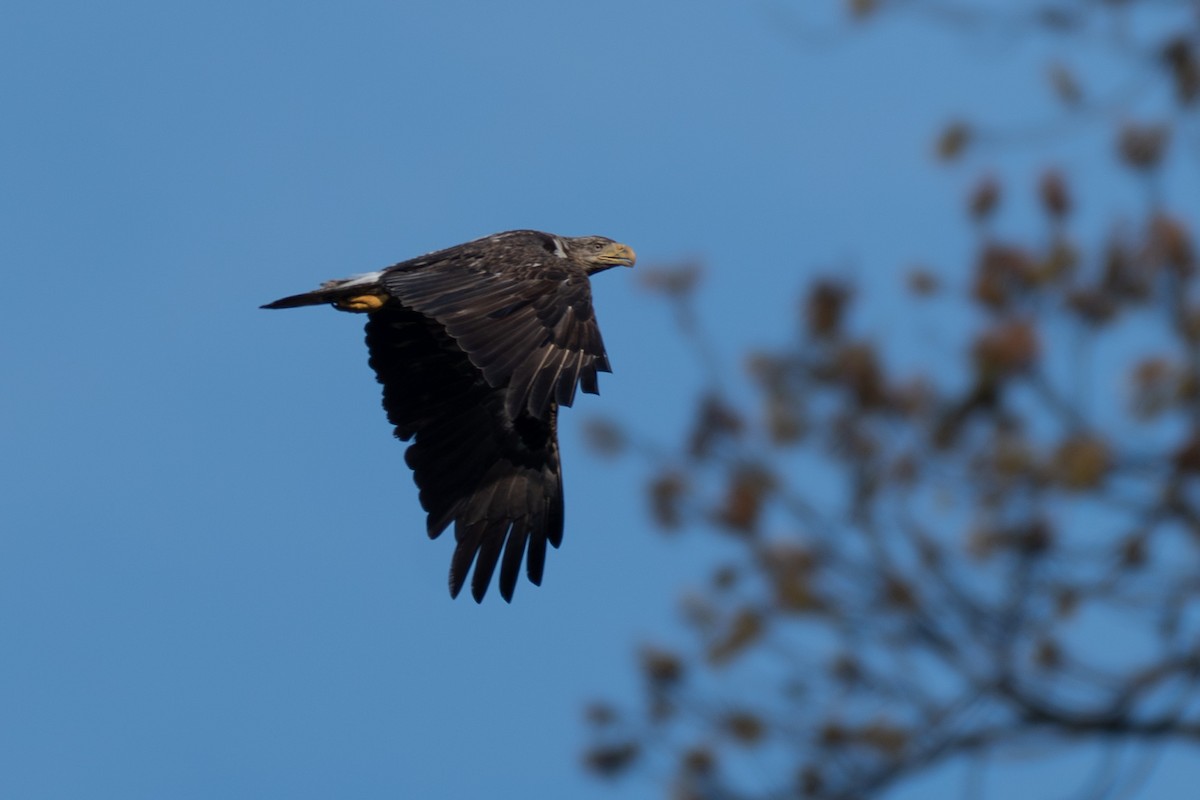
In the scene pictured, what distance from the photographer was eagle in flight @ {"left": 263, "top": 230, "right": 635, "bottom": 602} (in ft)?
28.3

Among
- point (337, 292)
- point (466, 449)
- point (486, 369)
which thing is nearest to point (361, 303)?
point (337, 292)

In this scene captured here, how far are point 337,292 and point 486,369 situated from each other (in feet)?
6.43

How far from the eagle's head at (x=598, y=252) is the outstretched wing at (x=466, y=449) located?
→ 1194mm

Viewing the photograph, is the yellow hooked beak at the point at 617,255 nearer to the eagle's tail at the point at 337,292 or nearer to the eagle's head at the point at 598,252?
the eagle's head at the point at 598,252

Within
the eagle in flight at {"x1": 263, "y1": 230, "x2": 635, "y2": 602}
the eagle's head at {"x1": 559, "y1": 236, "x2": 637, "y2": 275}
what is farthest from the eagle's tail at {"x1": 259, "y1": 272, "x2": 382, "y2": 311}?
the eagle's head at {"x1": 559, "y1": 236, "x2": 637, "y2": 275}

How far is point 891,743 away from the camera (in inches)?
164

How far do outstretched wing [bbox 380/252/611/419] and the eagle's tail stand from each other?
45cm

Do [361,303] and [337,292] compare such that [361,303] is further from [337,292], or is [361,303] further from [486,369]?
[486,369]

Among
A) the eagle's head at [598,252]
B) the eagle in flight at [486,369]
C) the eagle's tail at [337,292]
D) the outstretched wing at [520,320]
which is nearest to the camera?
the outstretched wing at [520,320]

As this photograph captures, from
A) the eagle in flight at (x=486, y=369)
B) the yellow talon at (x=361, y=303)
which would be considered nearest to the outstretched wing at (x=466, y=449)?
the eagle in flight at (x=486, y=369)

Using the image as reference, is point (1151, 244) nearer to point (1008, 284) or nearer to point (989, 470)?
point (1008, 284)

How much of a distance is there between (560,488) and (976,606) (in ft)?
21.1

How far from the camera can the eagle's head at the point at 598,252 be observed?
11.4 meters

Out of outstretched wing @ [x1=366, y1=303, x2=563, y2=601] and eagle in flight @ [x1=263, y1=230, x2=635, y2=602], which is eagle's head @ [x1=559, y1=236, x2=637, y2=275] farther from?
outstretched wing @ [x1=366, y1=303, x2=563, y2=601]
